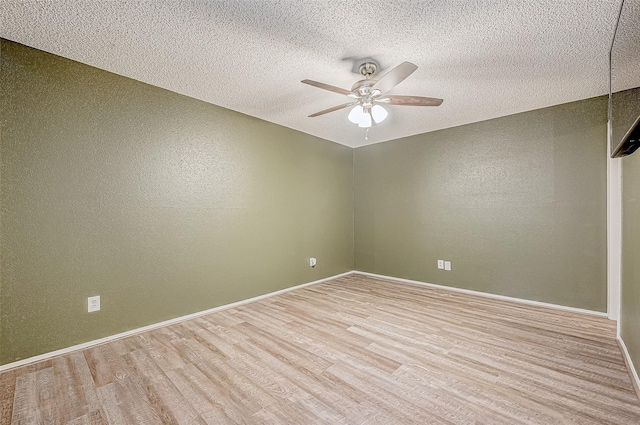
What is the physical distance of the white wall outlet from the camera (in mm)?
2287

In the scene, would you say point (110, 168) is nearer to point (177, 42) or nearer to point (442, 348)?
point (177, 42)

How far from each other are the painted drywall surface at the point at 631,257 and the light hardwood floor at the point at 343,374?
0.21m

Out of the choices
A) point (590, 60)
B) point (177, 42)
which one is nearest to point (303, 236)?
point (177, 42)

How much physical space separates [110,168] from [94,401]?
1.73m

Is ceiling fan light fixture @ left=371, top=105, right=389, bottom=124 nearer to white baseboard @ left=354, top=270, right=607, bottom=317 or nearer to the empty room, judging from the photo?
the empty room

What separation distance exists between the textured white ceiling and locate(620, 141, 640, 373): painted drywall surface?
0.90 m

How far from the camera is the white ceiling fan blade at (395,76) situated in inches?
69.6

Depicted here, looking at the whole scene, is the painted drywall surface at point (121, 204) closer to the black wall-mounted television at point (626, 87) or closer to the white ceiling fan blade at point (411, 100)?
the white ceiling fan blade at point (411, 100)

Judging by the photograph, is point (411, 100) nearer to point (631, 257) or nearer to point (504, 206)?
point (631, 257)

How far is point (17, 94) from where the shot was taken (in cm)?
200

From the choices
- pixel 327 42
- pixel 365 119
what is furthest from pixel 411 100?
pixel 327 42

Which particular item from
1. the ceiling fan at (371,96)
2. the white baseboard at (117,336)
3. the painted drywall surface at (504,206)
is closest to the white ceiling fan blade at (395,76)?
the ceiling fan at (371,96)

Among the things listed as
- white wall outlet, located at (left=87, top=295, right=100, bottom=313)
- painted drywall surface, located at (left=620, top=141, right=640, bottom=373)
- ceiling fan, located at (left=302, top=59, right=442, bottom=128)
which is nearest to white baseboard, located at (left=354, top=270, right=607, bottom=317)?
painted drywall surface, located at (left=620, top=141, right=640, bottom=373)

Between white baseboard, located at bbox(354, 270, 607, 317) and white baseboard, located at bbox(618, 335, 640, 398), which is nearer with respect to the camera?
white baseboard, located at bbox(618, 335, 640, 398)
